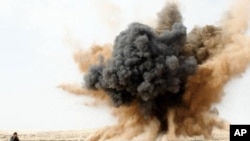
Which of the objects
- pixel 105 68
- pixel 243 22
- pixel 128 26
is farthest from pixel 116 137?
pixel 243 22

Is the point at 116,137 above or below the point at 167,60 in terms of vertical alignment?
below

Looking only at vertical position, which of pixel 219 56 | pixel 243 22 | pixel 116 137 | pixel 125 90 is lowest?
pixel 116 137

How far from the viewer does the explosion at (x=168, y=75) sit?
211ft

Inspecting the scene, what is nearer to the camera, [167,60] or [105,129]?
[167,60]

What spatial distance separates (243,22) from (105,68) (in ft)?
54.7

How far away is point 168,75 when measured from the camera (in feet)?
213

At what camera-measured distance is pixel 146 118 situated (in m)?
67.2

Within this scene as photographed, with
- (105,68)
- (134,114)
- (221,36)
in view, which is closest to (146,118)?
(134,114)

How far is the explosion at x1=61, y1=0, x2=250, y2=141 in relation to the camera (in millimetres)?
64312

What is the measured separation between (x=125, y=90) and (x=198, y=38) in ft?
34.5

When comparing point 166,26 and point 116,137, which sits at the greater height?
point 166,26

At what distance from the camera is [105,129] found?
70.3 m

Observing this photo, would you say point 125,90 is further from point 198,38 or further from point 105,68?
point 198,38

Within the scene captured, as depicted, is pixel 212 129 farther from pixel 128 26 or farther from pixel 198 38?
pixel 128 26
